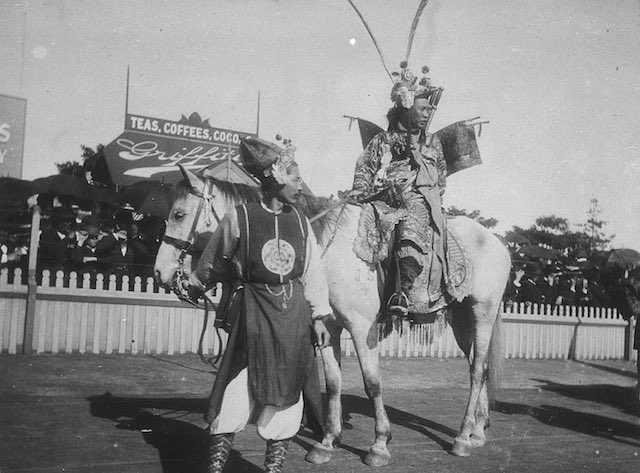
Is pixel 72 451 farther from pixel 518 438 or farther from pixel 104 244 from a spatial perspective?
pixel 104 244

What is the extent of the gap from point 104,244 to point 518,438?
7413mm

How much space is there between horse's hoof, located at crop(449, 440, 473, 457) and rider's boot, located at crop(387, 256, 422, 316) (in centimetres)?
126

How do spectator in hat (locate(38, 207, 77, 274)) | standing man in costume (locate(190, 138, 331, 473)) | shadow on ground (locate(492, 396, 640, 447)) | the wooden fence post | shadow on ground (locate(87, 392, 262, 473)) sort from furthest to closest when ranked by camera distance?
spectator in hat (locate(38, 207, 77, 274)), the wooden fence post, shadow on ground (locate(492, 396, 640, 447)), shadow on ground (locate(87, 392, 262, 473)), standing man in costume (locate(190, 138, 331, 473))

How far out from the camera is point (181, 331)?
1112cm

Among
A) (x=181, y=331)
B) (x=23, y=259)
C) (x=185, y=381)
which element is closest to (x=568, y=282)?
(x=181, y=331)

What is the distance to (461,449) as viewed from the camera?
5637 millimetres

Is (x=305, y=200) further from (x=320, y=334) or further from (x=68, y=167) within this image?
(x=68, y=167)

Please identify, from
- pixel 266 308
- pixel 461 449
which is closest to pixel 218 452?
pixel 266 308

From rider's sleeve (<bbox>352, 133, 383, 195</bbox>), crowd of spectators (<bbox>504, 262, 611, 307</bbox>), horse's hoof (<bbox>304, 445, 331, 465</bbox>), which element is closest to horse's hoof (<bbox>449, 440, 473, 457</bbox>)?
horse's hoof (<bbox>304, 445, 331, 465</bbox>)

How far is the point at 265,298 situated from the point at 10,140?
10.5 m

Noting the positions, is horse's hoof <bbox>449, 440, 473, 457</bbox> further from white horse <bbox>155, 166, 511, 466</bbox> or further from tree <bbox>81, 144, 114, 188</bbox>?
tree <bbox>81, 144, 114, 188</bbox>

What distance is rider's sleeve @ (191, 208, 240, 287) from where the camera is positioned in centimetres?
404

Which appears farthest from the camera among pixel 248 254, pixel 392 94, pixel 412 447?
pixel 392 94

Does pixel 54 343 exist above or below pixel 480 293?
below
